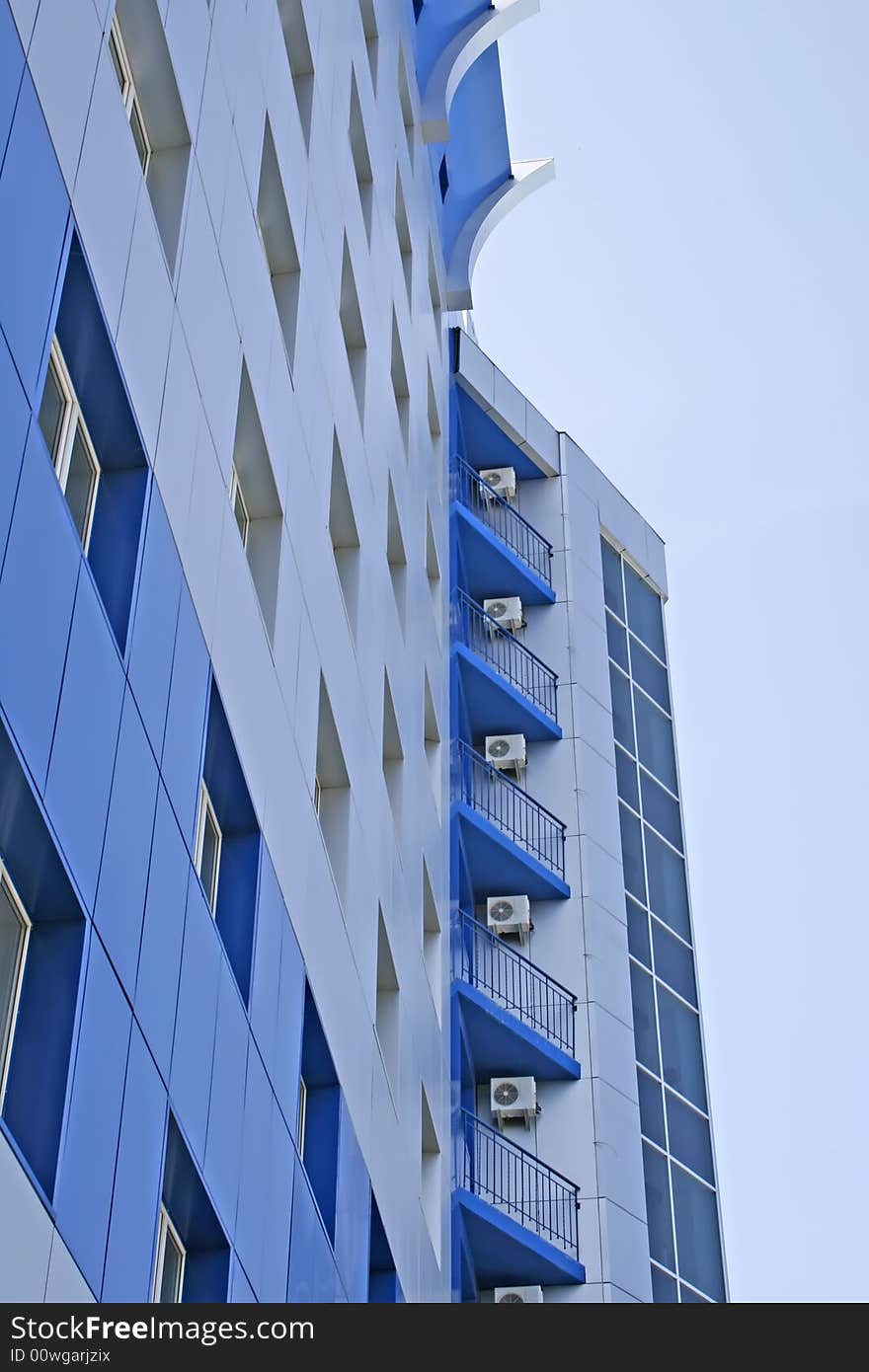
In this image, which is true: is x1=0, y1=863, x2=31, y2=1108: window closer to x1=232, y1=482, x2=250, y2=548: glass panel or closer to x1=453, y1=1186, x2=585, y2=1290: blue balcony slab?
x1=232, y1=482, x2=250, y2=548: glass panel

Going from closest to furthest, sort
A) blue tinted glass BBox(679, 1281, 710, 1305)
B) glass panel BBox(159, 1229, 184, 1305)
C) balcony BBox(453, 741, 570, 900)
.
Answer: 1. glass panel BBox(159, 1229, 184, 1305)
2. balcony BBox(453, 741, 570, 900)
3. blue tinted glass BBox(679, 1281, 710, 1305)

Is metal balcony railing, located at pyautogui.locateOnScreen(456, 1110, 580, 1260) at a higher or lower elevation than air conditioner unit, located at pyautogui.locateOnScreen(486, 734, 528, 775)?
lower

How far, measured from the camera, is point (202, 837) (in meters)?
16.2

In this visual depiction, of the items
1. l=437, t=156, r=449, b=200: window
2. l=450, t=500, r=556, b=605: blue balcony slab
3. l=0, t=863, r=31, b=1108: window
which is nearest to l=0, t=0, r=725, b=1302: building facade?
l=0, t=863, r=31, b=1108: window

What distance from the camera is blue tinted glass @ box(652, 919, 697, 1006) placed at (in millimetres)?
37812

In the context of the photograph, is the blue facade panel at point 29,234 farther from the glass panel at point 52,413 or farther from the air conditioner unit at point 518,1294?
the air conditioner unit at point 518,1294

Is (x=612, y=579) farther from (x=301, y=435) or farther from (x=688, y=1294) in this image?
(x=301, y=435)

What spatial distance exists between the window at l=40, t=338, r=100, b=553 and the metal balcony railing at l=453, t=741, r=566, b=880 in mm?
22427

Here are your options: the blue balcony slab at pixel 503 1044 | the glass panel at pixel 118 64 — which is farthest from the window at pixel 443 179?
the glass panel at pixel 118 64

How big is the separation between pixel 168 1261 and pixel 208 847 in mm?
3871

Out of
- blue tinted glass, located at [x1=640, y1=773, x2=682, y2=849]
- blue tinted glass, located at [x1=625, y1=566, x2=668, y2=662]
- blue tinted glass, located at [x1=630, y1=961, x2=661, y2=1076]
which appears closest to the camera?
blue tinted glass, located at [x1=630, y1=961, x2=661, y2=1076]

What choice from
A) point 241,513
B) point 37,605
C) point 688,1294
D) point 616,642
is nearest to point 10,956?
point 37,605

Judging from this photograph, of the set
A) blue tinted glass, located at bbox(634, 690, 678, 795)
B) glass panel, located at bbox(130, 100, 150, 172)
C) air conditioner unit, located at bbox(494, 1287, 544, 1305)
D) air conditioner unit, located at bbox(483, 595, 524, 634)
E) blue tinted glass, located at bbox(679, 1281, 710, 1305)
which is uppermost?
air conditioner unit, located at bbox(483, 595, 524, 634)
